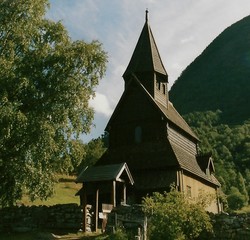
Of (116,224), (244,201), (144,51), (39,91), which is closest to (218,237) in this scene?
(116,224)

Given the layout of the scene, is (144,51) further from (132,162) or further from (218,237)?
(218,237)

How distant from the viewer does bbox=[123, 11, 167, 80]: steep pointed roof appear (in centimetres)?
4228

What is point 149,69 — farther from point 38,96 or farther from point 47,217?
point 47,217

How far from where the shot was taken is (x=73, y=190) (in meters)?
69.4

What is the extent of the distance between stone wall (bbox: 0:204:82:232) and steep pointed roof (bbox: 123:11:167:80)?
15808 millimetres

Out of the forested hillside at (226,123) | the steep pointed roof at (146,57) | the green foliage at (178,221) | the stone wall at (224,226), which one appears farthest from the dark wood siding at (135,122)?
the forested hillside at (226,123)

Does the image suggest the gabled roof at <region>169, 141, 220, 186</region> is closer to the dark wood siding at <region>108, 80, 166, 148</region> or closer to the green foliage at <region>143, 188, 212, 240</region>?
the dark wood siding at <region>108, 80, 166, 148</region>

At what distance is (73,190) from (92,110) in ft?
128

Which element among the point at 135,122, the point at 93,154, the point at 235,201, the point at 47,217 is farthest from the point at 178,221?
the point at 235,201

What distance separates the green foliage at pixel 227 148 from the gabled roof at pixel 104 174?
5793 cm

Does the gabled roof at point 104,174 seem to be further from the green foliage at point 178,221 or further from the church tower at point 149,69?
the church tower at point 149,69

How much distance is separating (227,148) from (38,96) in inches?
3939

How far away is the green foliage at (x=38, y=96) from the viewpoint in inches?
1134

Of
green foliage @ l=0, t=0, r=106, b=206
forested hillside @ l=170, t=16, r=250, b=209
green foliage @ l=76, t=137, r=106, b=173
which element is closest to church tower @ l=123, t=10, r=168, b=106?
green foliage @ l=0, t=0, r=106, b=206
